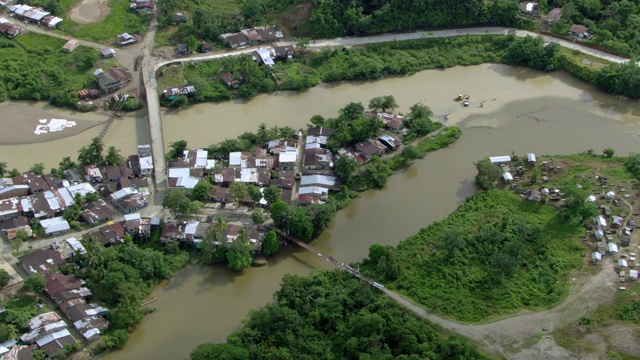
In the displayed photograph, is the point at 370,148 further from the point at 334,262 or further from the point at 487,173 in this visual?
the point at 334,262

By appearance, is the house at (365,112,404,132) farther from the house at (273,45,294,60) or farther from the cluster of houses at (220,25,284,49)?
the cluster of houses at (220,25,284,49)

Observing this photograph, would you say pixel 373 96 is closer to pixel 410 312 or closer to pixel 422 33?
pixel 422 33

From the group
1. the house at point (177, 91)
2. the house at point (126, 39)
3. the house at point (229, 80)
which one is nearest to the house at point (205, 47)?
the house at point (229, 80)

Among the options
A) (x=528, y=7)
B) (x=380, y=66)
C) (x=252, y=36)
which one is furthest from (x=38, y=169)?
(x=528, y=7)

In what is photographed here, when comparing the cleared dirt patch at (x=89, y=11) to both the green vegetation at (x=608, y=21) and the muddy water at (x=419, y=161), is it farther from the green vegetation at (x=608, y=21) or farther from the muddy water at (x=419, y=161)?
the green vegetation at (x=608, y=21)

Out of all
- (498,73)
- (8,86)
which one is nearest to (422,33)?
(498,73)

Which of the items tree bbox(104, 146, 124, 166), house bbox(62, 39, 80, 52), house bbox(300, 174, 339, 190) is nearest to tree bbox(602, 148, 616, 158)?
house bbox(300, 174, 339, 190)
